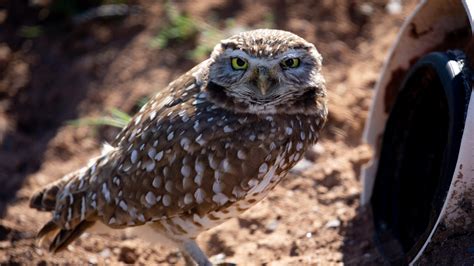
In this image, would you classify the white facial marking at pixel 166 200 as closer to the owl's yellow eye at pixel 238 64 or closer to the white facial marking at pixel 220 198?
the white facial marking at pixel 220 198

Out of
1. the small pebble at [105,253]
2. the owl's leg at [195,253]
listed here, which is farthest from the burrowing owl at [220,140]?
the small pebble at [105,253]

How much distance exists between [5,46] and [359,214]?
3.77 metres

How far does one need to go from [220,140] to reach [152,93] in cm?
218

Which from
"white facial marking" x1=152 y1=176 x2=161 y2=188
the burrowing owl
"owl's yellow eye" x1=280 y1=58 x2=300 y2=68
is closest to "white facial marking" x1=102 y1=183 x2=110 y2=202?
the burrowing owl

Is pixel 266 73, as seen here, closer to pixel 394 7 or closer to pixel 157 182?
pixel 157 182

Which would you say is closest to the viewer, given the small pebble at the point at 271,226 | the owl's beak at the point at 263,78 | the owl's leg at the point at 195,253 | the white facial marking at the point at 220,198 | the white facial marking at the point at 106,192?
the owl's beak at the point at 263,78

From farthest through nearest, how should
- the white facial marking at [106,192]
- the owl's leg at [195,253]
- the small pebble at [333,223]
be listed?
the small pebble at [333,223]
the owl's leg at [195,253]
the white facial marking at [106,192]

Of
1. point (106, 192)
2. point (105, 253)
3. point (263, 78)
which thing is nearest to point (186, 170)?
point (106, 192)

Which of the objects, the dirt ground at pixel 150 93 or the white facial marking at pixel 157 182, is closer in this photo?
the white facial marking at pixel 157 182

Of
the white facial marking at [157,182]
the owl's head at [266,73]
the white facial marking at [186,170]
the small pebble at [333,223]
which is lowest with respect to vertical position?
the small pebble at [333,223]

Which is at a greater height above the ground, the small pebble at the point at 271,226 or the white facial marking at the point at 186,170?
the white facial marking at the point at 186,170

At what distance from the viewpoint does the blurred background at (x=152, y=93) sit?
4.36 metres

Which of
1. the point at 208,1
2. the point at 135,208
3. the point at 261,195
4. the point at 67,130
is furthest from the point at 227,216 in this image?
the point at 208,1

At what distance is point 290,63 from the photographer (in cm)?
349
